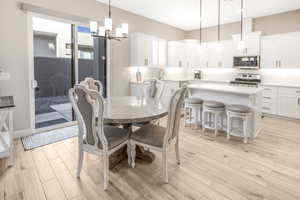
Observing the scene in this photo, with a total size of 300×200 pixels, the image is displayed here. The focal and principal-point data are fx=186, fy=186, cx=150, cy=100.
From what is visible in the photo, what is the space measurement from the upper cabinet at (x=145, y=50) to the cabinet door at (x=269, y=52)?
2.92m

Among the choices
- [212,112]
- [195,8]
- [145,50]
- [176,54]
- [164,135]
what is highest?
[195,8]

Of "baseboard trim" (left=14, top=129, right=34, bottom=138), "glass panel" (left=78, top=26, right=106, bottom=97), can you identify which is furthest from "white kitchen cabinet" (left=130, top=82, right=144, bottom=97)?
"baseboard trim" (left=14, top=129, right=34, bottom=138)

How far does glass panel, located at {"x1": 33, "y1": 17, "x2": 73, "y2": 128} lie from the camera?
366cm

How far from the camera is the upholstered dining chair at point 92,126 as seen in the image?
1.85 meters

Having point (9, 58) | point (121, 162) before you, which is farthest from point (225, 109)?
point (9, 58)

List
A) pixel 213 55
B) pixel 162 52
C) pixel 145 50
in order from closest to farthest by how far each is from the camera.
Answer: pixel 145 50, pixel 162 52, pixel 213 55

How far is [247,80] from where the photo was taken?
5.57 metres

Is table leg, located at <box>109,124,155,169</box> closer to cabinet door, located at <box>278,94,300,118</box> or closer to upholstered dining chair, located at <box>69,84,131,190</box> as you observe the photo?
upholstered dining chair, located at <box>69,84,131,190</box>

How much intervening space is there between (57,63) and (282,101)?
5.50m

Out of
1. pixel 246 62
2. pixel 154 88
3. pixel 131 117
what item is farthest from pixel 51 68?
pixel 246 62

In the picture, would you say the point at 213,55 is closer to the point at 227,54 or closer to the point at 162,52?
the point at 227,54

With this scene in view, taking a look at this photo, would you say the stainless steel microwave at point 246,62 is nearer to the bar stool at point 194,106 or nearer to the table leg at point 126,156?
the bar stool at point 194,106

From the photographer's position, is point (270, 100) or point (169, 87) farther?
point (169, 87)

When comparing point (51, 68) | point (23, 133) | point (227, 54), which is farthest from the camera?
point (227, 54)
